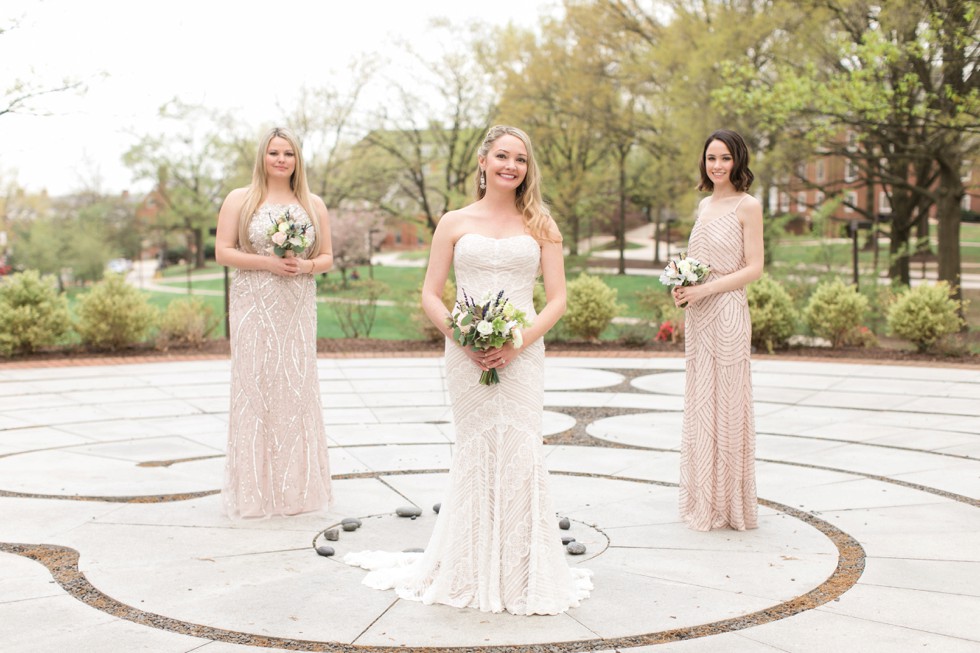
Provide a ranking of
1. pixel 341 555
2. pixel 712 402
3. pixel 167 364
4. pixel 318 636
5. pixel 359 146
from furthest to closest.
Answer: pixel 359 146, pixel 167 364, pixel 712 402, pixel 341 555, pixel 318 636

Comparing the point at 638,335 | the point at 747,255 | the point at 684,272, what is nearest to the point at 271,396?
the point at 684,272

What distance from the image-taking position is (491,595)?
4.63 m

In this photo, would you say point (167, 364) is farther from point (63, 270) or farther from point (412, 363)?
point (63, 270)

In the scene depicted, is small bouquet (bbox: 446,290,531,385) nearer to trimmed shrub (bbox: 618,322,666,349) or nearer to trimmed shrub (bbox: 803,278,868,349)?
trimmed shrub (bbox: 803,278,868,349)

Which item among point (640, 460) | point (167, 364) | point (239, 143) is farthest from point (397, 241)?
point (640, 460)

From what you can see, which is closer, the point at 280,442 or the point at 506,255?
the point at 506,255

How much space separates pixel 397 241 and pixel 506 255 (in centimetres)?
8036

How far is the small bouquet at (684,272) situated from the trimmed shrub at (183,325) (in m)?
11.4

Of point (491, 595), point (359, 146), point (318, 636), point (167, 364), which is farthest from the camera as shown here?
point (359, 146)

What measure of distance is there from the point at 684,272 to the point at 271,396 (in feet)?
8.98

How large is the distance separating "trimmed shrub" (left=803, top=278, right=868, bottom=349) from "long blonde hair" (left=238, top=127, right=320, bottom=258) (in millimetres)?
10774

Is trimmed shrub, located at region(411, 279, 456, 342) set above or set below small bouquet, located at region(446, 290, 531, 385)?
below

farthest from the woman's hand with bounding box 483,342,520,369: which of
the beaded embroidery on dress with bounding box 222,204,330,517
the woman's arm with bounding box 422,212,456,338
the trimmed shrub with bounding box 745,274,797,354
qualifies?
the trimmed shrub with bounding box 745,274,797,354

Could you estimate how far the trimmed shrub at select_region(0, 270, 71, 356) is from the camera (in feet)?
47.7
